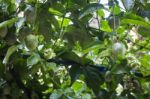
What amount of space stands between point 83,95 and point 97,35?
20 centimetres

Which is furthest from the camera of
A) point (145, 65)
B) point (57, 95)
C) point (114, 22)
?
point (145, 65)

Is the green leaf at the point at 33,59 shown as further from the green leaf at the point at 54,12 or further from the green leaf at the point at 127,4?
the green leaf at the point at 127,4

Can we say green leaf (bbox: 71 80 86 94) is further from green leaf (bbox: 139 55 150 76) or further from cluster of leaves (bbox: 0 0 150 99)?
green leaf (bbox: 139 55 150 76)

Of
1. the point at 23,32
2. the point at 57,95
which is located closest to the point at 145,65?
the point at 57,95

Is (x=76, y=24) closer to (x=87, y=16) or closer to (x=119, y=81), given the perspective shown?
(x=87, y=16)

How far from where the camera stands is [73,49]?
3.52 feet

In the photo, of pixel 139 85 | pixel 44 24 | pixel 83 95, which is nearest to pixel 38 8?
pixel 44 24

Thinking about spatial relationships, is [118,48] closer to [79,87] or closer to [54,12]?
[54,12]

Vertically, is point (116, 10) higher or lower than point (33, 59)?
higher

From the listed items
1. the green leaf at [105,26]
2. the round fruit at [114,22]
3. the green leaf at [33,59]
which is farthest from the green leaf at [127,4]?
the green leaf at [33,59]

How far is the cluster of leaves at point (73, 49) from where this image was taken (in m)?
0.91

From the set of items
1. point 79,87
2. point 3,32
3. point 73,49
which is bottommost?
point 79,87

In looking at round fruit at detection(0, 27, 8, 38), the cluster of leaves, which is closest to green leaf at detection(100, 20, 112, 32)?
the cluster of leaves

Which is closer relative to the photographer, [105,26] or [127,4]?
[127,4]
